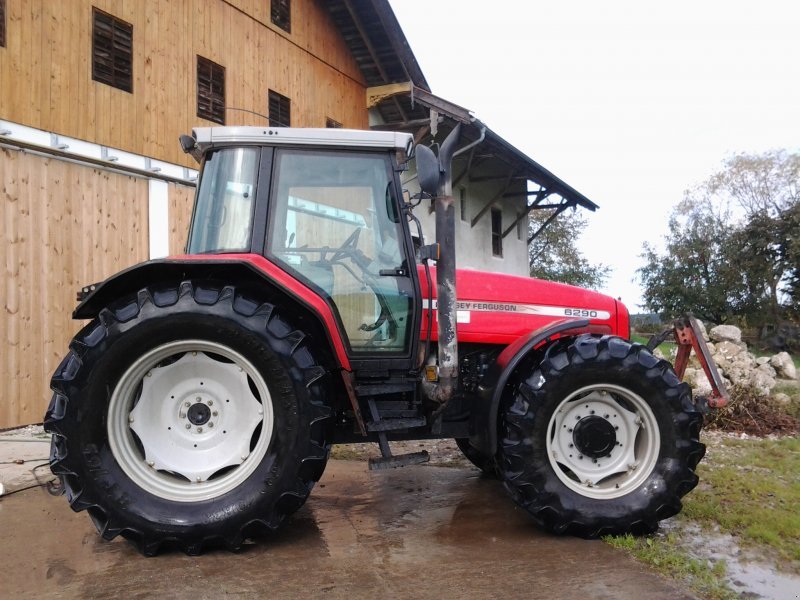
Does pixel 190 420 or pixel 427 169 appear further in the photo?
pixel 190 420

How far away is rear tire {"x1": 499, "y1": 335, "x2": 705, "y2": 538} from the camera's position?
331 centimetres

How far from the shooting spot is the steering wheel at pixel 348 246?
137 inches

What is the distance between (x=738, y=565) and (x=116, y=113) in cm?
790

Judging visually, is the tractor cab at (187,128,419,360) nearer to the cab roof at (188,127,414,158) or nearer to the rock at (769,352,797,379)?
the cab roof at (188,127,414,158)

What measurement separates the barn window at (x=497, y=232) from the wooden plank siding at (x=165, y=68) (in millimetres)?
5250

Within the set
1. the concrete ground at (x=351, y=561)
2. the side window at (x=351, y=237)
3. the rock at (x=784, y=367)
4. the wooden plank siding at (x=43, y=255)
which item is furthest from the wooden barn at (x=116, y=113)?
the rock at (x=784, y=367)

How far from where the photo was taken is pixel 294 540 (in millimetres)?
3279

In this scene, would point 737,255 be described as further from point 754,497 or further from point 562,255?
point 754,497

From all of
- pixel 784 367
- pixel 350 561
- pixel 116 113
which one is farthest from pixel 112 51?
pixel 784 367

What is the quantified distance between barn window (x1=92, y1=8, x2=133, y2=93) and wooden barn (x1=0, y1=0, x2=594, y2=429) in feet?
0.05

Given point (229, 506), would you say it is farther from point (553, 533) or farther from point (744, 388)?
point (744, 388)

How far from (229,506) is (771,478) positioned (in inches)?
155

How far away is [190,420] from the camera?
3281 mm

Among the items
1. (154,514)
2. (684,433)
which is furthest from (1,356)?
(684,433)
